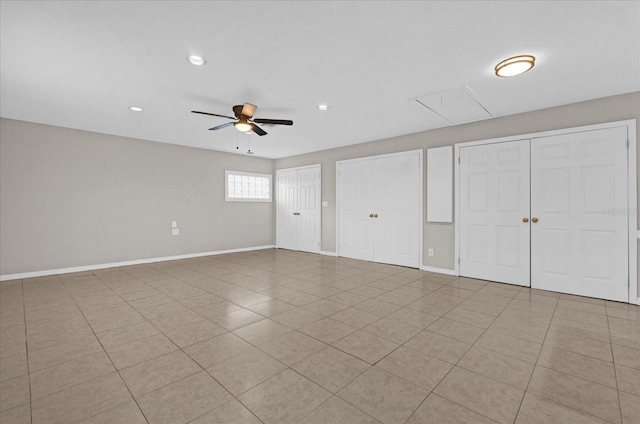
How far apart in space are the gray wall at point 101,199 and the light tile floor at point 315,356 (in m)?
1.11

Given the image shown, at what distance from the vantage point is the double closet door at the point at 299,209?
22.9ft

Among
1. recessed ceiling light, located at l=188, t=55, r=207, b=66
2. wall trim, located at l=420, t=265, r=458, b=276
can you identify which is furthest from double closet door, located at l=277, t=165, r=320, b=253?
→ recessed ceiling light, located at l=188, t=55, r=207, b=66

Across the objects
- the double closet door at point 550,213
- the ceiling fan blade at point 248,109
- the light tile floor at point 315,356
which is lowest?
the light tile floor at point 315,356

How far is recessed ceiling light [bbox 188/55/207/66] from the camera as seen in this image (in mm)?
2641

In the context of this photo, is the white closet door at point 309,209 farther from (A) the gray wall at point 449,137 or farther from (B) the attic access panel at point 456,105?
(B) the attic access panel at point 456,105

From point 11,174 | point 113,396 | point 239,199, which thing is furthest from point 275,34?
point 239,199

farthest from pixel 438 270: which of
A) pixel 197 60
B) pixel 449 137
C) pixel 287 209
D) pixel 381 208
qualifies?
pixel 197 60

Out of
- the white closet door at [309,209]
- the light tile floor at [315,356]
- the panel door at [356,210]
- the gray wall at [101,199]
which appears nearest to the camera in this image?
the light tile floor at [315,356]

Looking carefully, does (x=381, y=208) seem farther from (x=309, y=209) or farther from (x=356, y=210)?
Answer: (x=309, y=209)

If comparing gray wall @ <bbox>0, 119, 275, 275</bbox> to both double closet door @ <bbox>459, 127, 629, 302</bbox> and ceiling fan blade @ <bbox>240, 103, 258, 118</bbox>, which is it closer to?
ceiling fan blade @ <bbox>240, 103, 258, 118</bbox>

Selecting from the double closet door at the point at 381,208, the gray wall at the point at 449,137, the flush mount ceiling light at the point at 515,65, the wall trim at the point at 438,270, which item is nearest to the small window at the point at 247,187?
the gray wall at the point at 449,137

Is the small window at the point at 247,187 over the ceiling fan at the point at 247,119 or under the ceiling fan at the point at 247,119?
under

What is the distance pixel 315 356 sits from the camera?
2182mm

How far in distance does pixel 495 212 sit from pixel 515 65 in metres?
2.26
